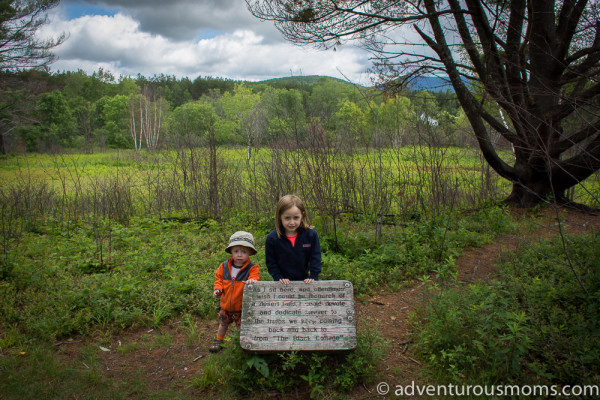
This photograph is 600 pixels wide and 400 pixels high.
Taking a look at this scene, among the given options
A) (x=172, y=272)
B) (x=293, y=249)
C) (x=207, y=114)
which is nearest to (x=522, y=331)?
(x=293, y=249)

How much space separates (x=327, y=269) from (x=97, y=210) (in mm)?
6469

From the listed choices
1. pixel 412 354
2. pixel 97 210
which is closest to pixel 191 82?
pixel 97 210

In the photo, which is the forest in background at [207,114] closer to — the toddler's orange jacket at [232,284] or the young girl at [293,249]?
the young girl at [293,249]

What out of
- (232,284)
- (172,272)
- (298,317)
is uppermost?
(232,284)

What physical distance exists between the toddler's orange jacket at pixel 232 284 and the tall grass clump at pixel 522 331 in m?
1.77

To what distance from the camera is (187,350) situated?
3.80 m

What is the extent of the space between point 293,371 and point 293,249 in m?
1.05

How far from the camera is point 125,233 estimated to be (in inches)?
276

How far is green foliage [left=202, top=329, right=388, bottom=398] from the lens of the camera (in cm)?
296

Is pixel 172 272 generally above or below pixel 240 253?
below

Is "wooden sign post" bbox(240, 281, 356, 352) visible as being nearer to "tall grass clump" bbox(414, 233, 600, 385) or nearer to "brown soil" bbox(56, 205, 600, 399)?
"brown soil" bbox(56, 205, 600, 399)

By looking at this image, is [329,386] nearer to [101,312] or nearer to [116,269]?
[101,312]

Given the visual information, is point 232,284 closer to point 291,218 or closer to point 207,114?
point 291,218

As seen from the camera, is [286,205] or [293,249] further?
[293,249]
